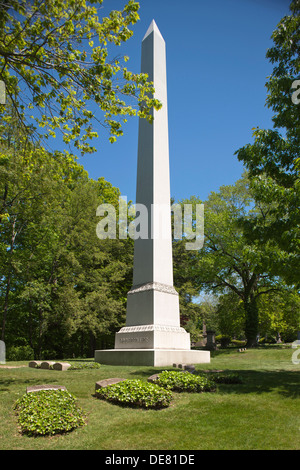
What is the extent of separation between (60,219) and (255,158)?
1664cm

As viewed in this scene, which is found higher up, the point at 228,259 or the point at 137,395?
the point at 228,259

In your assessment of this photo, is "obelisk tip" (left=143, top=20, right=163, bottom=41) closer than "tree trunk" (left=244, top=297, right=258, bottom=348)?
Yes

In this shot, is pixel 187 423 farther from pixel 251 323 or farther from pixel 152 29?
pixel 251 323

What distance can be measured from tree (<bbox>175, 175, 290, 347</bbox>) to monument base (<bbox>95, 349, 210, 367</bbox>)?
47.2 ft

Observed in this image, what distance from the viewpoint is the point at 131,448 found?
13.5 ft

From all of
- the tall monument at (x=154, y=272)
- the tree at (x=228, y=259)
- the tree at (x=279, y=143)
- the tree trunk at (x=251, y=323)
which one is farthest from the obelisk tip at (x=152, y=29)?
the tree trunk at (x=251, y=323)

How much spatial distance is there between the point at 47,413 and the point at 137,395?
5.81 ft

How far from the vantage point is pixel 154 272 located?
43.3 ft

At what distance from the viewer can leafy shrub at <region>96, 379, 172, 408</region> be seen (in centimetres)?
578

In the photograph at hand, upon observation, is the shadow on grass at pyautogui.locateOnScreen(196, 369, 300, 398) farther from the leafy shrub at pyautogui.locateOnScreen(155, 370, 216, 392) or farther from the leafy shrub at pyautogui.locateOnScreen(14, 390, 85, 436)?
the leafy shrub at pyautogui.locateOnScreen(14, 390, 85, 436)

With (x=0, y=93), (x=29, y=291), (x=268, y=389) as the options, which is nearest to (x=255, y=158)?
(x=268, y=389)
